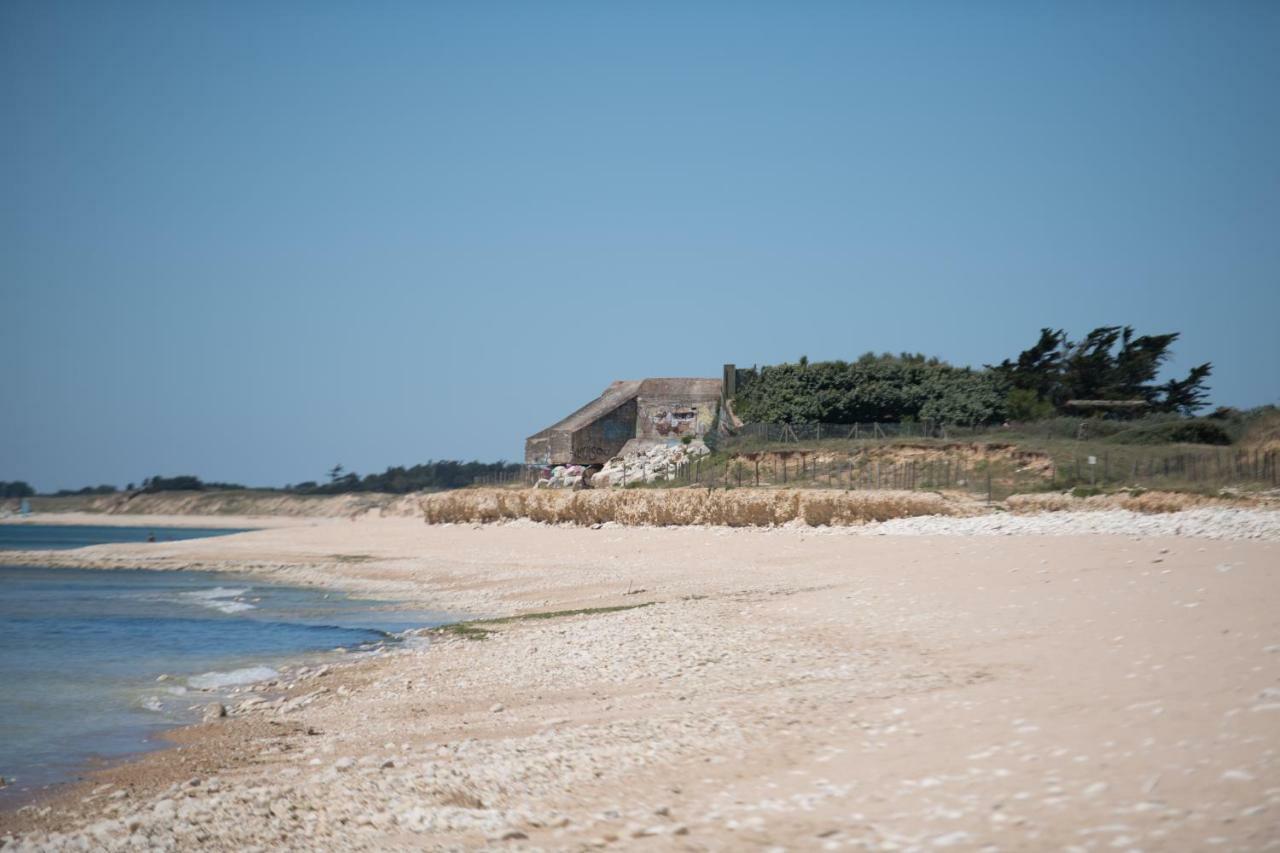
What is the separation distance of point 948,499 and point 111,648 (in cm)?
1626

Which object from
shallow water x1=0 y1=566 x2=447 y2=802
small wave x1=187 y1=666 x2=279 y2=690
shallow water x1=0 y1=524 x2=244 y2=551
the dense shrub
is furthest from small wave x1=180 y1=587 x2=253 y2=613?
shallow water x1=0 y1=524 x2=244 y2=551

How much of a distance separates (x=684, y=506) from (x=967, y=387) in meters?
12.9

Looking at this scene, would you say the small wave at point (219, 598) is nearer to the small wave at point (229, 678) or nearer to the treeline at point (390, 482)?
the small wave at point (229, 678)

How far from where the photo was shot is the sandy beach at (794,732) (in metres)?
4.89

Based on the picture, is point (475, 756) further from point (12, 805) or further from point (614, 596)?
point (614, 596)

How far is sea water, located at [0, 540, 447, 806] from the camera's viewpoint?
8.89m

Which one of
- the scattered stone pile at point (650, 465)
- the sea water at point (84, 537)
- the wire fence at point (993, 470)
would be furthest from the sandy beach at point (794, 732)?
the sea water at point (84, 537)

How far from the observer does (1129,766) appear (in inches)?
200

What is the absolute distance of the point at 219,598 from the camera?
2158cm

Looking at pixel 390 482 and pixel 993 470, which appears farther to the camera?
pixel 390 482

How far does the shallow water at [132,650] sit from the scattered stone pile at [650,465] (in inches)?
519

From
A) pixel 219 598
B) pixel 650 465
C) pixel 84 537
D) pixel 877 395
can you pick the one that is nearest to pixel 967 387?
pixel 877 395

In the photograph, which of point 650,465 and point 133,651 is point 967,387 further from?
point 133,651

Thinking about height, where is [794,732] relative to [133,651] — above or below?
above
